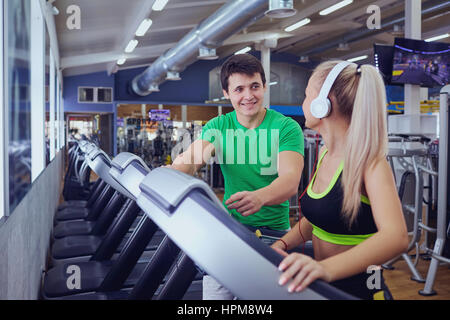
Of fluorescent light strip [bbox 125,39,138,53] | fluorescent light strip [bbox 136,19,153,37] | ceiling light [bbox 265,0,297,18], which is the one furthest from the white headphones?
fluorescent light strip [bbox 125,39,138,53]

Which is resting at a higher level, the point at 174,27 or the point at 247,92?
the point at 174,27

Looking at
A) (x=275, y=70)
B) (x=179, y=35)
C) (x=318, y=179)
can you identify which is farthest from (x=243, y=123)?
(x=275, y=70)

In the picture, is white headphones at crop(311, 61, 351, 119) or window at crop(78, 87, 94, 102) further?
window at crop(78, 87, 94, 102)

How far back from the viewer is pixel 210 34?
711 cm

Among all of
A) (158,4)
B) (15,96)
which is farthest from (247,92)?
(158,4)

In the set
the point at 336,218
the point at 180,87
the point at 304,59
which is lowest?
the point at 336,218

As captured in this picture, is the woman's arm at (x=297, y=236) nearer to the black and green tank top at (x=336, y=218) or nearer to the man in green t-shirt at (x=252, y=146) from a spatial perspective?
the black and green tank top at (x=336, y=218)

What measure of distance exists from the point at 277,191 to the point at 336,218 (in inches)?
12.7

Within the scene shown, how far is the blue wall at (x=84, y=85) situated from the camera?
1417cm

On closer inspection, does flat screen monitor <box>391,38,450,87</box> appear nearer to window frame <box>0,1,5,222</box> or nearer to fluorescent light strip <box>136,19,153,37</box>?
fluorescent light strip <box>136,19,153,37</box>

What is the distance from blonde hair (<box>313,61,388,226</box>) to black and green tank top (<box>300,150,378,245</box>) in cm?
2

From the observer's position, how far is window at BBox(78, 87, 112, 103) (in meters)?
14.4

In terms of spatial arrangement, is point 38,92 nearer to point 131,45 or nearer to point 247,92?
point 247,92

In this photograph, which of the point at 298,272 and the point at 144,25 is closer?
the point at 298,272
